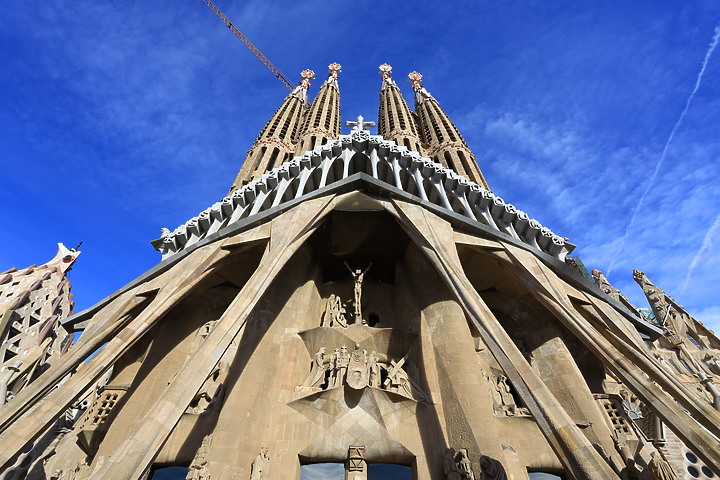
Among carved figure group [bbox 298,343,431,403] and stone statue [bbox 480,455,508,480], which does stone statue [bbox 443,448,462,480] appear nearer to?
stone statue [bbox 480,455,508,480]

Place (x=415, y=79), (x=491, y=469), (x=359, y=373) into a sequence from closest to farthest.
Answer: (x=491, y=469) → (x=359, y=373) → (x=415, y=79)

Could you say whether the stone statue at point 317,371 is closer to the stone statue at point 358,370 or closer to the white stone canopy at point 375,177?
the stone statue at point 358,370

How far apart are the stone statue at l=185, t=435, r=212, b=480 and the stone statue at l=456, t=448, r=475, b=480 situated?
4.86 meters

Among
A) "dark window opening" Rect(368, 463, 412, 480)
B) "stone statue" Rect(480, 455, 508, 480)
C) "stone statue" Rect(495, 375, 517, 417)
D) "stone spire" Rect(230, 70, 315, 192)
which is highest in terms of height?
"stone spire" Rect(230, 70, 315, 192)

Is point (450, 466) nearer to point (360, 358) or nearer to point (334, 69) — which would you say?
point (360, 358)

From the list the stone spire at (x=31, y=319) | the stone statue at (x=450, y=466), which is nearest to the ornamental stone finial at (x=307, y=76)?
the stone spire at (x=31, y=319)

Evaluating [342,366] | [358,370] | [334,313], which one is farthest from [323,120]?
[358,370]

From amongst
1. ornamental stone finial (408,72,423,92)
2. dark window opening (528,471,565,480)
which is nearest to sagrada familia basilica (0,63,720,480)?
dark window opening (528,471,565,480)

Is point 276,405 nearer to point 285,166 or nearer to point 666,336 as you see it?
point 285,166

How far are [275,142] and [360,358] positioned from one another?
18.1 meters

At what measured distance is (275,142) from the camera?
2473cm

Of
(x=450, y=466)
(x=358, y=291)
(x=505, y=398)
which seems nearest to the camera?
(x=450, y=466)

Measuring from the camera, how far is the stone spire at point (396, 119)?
84.9 ft

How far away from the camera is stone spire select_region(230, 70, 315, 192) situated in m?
22.1
